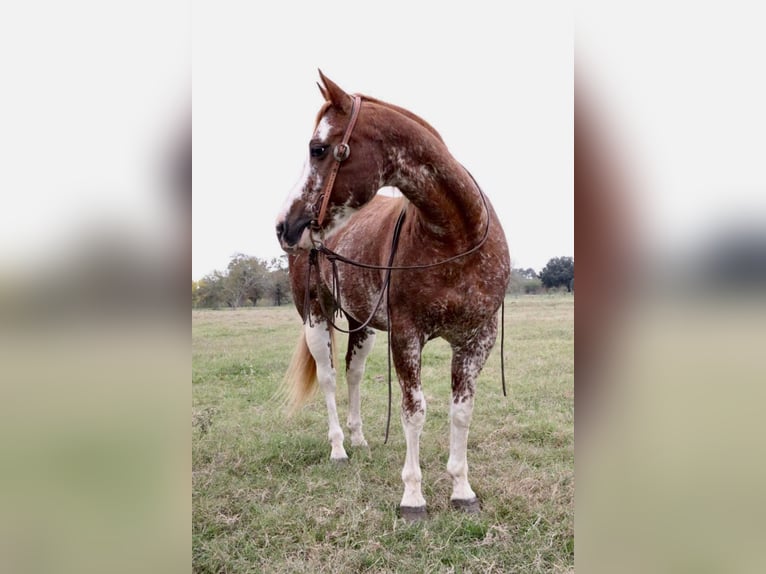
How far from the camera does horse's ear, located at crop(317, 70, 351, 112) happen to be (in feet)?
6.95

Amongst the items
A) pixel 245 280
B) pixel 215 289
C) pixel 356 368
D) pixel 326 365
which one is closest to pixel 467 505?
pixel 356 368

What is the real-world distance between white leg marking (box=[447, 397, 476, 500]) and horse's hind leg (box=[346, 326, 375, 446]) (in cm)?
122

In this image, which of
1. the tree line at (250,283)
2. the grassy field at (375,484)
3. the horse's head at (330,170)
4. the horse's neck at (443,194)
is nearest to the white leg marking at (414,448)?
the grassy field at (375,484)

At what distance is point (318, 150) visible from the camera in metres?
2.17

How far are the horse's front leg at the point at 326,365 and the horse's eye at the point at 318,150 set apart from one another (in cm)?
175

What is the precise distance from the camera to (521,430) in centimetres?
384

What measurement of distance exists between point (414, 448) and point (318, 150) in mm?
1732

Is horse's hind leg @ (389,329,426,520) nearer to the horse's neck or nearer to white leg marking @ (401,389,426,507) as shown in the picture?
white leg marking @ (401,389,426,507)

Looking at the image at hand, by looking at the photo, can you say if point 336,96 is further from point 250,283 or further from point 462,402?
point 250,283

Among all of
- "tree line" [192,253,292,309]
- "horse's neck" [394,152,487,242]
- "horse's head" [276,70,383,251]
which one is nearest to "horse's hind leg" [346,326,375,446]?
"horse's neck" [394,152,487,242]

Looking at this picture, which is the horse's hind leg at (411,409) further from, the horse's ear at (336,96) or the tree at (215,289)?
the tree at (215,289)
